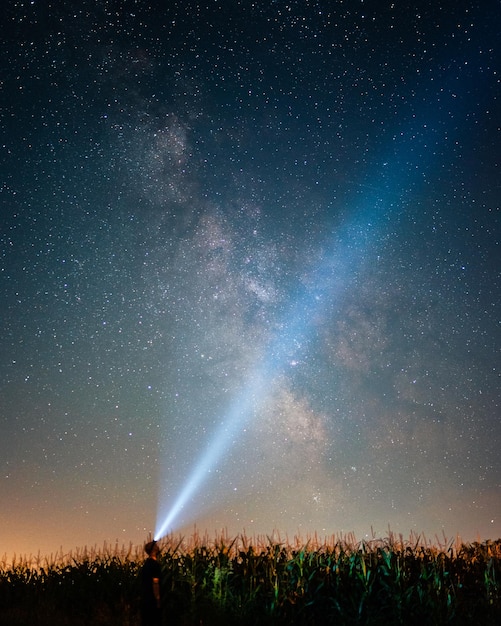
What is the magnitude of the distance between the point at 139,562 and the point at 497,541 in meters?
8.90

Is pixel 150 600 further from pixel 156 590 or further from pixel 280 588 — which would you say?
pixel 280 588

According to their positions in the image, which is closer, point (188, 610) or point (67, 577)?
point (188, 610)

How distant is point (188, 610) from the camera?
1141 cm

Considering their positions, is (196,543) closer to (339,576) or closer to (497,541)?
(339,576)

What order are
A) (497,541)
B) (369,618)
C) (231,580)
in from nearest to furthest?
(369,618) < (231,580) < (497,541)

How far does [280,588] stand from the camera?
11.6 meters

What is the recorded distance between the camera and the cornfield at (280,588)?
35.8 ft

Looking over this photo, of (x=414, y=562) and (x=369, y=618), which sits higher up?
(x=414, y=562)

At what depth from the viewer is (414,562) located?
12578 millimetres

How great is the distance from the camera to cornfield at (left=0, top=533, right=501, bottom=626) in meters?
10.9

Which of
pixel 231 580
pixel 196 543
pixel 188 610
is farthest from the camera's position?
pixel 196 543

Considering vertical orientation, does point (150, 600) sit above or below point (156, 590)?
below

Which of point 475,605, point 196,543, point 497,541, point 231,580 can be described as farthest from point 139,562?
point 497,541

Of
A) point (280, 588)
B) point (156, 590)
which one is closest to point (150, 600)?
point (156, 590)
